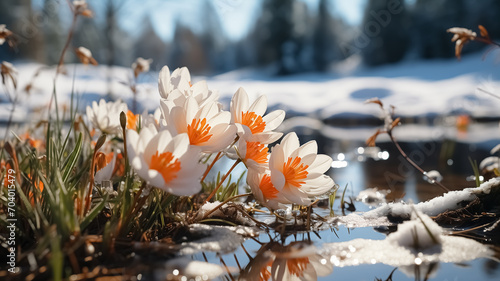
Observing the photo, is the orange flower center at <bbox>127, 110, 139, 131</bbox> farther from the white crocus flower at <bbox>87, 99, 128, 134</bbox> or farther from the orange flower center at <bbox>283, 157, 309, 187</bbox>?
the orange flower center at <bbox>283, 157, 309, 187</bbox>

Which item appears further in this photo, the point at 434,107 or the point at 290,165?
the point at 434,107

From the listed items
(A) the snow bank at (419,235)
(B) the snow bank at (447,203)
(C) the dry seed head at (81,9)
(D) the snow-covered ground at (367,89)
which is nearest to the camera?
(A) the snow bank at (419,235)

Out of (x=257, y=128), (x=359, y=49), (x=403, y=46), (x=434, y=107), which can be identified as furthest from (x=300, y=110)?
(x=359, y=49)

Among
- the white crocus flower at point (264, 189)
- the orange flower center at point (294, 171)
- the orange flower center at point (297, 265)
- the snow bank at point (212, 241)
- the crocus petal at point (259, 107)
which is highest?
the crocus petal at point (259, 107)

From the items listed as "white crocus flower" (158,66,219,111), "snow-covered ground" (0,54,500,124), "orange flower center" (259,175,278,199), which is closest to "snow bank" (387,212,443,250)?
"orange flower center" (259,175,278,199)

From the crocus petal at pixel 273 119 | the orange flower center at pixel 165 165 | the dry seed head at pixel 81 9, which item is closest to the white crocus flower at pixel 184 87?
the crocus petal at pixel 273 119

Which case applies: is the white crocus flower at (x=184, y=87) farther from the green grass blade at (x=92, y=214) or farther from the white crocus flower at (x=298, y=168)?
the green grass blade at (x=92, y=214)

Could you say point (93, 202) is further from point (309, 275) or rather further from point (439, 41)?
point (439, 41)

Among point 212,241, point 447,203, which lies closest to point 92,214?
point 212,241
